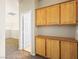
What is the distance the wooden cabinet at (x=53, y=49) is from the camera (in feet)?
18.1

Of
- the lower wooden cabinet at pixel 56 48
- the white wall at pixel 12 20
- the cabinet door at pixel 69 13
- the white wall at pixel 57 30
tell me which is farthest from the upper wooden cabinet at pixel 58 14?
the white wall at pixel 12 20

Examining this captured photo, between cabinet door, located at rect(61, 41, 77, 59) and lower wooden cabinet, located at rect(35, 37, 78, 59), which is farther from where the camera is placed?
lower wooden cabinet, located at rect(35, 37, 78, 59)

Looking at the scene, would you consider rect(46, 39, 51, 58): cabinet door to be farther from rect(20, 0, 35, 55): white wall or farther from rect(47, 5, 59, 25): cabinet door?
rect(20, 0, 35, 55): white wall

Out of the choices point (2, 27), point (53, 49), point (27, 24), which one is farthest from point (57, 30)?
point (2, 27)

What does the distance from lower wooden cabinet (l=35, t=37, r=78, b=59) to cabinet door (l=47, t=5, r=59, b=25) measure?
0.76 m

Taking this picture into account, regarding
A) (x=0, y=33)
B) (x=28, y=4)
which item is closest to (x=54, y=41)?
(x=28, y=4)

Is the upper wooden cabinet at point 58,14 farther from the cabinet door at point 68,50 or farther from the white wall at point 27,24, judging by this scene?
the cabinet door at point 68,50

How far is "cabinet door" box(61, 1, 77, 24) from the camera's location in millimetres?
4840

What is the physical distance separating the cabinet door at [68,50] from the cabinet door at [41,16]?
2.06 metres

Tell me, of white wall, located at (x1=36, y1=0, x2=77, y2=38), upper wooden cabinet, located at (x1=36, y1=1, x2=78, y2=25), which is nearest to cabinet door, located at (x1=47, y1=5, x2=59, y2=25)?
upper wooden cabinet, located at (x1=36, y1=1, x2=78, y2=25)

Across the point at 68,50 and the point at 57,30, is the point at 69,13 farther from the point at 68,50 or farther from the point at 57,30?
the point at 57,30

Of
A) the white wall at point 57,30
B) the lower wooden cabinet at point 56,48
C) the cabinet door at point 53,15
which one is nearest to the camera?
the lower wooden cabinet at point 56,48

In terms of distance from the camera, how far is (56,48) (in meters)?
5.58

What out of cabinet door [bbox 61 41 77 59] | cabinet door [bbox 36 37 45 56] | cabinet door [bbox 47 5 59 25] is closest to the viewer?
cabinet door [bbox 61 41 77 59]
